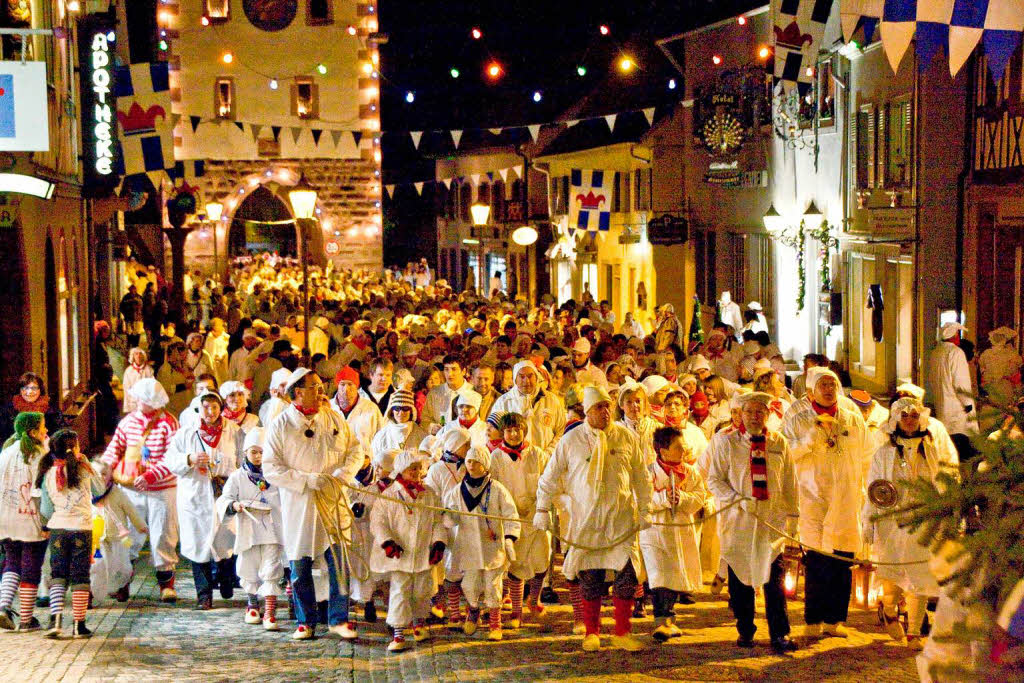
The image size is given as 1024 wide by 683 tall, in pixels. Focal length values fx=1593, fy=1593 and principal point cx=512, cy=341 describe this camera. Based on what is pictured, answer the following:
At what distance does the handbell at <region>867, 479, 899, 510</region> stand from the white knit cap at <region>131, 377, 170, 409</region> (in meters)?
5.32

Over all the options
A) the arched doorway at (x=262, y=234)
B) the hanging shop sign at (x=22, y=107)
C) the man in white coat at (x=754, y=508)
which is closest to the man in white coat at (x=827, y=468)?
the man in white coat at (x=754, y=508)

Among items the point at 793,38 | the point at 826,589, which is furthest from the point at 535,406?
the point at 793,38

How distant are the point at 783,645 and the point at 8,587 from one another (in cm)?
523

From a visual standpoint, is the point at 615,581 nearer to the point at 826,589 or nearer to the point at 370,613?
the point at 826,589

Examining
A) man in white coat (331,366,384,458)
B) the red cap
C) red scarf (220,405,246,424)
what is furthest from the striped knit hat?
red scarf (220,405,246,424)

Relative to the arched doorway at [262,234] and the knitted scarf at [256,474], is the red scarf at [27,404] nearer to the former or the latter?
the knitted scarf at [256,474]

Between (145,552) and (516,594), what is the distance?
4300 mm

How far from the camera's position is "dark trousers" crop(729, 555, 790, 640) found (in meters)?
9.83

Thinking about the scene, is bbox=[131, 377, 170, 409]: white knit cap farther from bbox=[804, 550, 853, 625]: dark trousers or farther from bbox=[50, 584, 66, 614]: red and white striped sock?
bbox=[804, 550, 853, 625]: dark trousers

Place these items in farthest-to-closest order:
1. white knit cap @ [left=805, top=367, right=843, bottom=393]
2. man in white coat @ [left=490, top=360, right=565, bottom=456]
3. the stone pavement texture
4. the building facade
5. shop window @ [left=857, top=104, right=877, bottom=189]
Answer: the building facade, shop window @ [left=857, top=104, right=877, bottom=189], man in white coat @ [left=490, top=360, right=565, bottom=456], white knit cap @ [left=805, top=367, right=843, bottom=393], the stone pavement texture

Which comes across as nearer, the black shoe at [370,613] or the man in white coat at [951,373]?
the black shoe at [370,613]

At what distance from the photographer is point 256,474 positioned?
35.7ft

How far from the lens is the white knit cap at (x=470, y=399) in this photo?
12016 mm

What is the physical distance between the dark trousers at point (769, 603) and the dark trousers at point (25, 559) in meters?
4.66
